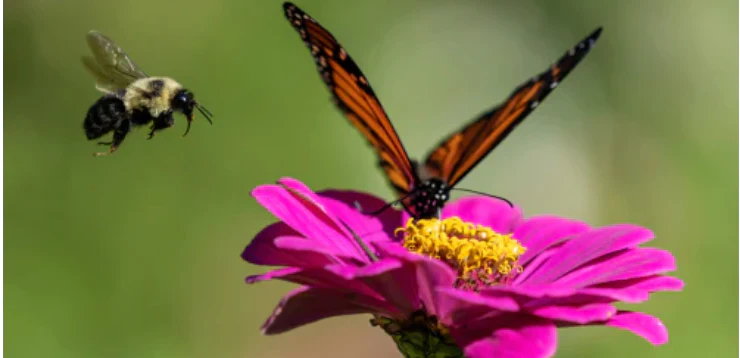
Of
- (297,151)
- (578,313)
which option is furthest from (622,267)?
(297,151)

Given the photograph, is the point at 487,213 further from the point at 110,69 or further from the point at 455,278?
the point at 110,69

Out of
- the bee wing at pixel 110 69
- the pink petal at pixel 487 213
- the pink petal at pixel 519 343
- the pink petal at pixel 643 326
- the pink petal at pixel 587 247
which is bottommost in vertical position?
the pink petal at pixel 519 343

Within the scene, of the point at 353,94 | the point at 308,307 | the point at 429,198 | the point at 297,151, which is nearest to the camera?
the point at 308,307

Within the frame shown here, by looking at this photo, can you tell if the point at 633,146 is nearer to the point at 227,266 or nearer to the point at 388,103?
the point at 388,103

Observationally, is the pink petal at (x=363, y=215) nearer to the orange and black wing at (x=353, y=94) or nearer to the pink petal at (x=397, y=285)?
the orange and black wing at (x=353, y=94)

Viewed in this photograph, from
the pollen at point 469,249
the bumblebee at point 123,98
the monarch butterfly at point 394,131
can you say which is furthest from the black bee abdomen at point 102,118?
the pollen at point 469,249

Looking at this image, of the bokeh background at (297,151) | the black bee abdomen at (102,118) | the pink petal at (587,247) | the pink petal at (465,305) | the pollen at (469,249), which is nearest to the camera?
the pink petal at (465,305)
